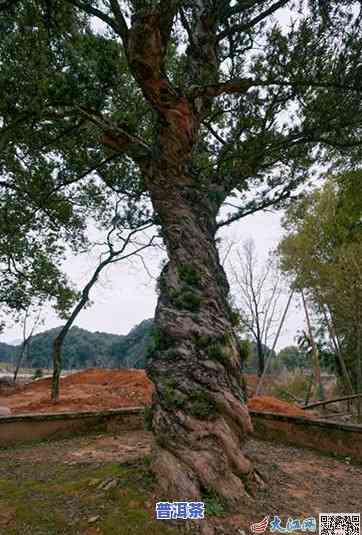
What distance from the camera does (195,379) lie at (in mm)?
2463

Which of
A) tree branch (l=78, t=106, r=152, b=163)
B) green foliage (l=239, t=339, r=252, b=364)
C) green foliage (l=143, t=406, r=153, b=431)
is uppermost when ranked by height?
tree branch (l=78, t=106, r=152, b=163)

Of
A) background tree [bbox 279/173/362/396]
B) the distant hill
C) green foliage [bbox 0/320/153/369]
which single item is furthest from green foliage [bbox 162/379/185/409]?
green foliage [bbox 0/320/153/369]

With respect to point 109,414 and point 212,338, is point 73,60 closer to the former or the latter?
point 212,338

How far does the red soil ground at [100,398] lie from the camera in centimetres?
671

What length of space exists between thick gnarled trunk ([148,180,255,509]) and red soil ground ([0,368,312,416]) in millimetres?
2433

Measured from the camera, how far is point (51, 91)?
10.8 feet

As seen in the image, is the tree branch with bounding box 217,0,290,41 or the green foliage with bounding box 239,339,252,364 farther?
the tree branch with bounding box 217,0,290,41

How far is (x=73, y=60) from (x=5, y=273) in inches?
318

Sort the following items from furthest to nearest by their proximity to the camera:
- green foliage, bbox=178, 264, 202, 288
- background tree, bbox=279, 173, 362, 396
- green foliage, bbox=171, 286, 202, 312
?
background tree, bbox=279, 173, 362, 396, green foliage, bbox=178, 264, 202, 288, green foliage, bbox=171, 286, 202, 312

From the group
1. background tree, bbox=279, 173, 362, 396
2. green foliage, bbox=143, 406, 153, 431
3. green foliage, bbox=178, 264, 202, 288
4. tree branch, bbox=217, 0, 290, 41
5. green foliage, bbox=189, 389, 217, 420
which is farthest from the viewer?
background tree, bbox=279, 173, 362, 396

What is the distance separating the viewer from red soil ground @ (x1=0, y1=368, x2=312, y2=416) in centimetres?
671

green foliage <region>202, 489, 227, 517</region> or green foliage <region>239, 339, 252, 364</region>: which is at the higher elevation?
green foliage <region>239, 339, 252, 364</region>

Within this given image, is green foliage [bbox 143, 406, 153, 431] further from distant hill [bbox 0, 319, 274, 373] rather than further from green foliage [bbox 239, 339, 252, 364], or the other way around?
distant hill [bbox 0, 319, 274, 373]

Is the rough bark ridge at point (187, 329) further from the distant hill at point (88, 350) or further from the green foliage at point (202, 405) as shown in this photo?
the distant hill at point (88, 350)
